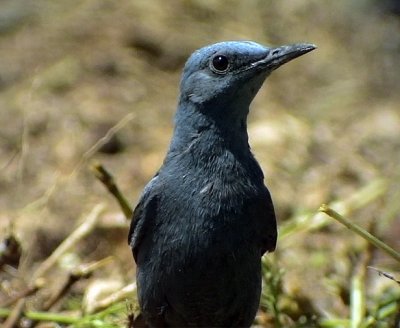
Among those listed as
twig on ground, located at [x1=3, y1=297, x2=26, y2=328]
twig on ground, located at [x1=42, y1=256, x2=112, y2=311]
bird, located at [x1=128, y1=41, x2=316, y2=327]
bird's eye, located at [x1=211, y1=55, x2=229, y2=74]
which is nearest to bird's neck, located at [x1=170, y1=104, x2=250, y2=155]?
bird, located at [x1=128, y1=41, x2=316, y2=327]

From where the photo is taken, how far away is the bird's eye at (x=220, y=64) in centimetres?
486

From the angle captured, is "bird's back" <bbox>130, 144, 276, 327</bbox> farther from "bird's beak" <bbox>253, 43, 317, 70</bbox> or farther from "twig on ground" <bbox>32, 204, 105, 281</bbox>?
"twig on ground" <bbox>32, 204, 105, 281</bbox>

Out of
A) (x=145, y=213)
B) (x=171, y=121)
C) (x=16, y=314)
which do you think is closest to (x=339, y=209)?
(x=171, y=121)

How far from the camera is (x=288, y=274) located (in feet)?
21.0

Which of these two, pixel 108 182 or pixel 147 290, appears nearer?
pixel 147 290

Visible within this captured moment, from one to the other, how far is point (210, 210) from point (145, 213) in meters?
0.32

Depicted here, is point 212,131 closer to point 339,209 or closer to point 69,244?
point 69,244

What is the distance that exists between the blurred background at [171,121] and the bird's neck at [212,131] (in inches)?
42.1

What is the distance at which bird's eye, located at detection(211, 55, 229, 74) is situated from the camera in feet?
15.9

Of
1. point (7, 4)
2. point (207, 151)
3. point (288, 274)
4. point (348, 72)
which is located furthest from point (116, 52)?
point (207, 151)

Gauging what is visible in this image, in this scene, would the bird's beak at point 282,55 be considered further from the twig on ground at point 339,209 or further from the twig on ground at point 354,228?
the twig on ground at point 339,209

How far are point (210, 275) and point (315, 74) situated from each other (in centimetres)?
454

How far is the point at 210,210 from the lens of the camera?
4.71 meters

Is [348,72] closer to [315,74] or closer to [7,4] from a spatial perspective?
[315,74]
